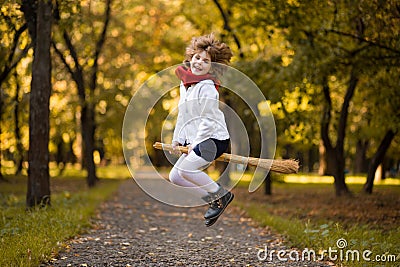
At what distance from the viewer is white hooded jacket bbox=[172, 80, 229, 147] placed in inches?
242

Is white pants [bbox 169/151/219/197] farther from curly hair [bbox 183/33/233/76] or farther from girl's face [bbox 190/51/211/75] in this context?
curly hair [bbox 183/33/233/76]

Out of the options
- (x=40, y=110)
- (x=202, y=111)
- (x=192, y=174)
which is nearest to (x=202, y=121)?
(x=202, y=111)

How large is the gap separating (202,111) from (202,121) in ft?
0.37

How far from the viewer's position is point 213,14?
2289cm

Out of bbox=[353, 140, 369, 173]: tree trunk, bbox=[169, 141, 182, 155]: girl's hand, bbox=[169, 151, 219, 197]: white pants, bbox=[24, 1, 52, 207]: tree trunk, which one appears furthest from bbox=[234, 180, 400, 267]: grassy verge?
bbox=[353, 140, 369, 173]: tree trunk

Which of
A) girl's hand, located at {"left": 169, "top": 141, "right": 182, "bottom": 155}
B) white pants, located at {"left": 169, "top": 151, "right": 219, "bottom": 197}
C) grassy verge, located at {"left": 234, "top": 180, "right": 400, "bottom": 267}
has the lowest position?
grassy verge, located at {"left": 234, "top": 180, "right": 400, "bottom": 267}

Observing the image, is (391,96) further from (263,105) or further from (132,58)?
(132,58)

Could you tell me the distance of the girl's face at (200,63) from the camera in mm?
6383

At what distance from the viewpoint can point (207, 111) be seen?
6160mm

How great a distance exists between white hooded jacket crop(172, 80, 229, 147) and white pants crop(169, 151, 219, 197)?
0.61ft

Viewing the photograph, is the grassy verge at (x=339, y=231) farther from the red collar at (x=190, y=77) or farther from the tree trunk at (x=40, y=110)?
the tree trunk at (x=40, y=110)

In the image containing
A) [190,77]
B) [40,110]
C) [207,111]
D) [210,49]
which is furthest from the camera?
[40,110]

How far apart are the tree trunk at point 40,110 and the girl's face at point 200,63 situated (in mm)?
6208

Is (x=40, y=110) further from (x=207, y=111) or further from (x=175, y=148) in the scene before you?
(x=207, y=111)
